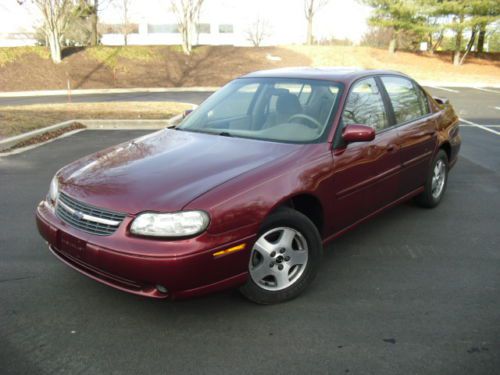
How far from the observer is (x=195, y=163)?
10.9 feet

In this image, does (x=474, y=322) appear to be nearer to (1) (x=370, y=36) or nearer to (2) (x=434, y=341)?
(2) (x=434, y=341)

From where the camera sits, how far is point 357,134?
11.7ft

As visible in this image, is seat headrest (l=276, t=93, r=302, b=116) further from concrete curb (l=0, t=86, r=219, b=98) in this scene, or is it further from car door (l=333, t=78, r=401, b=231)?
concrete curb (l=0, t=86, r=219, b=98)

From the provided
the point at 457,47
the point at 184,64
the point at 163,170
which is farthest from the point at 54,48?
the point at 163,170

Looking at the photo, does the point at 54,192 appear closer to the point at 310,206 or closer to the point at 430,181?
the point at 310,206

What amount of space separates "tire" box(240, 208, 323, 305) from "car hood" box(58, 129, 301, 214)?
0.45 metres

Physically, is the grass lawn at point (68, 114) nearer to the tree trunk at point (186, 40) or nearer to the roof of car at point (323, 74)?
the roof of car at point (323, 74)

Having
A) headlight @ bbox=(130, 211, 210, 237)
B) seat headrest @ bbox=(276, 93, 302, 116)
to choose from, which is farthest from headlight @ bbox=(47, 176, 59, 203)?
seat headrest @ bbox=(276, 93, 302, 116)

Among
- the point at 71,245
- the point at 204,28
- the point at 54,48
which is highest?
the point at 204,28

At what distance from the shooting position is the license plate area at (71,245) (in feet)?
9.76

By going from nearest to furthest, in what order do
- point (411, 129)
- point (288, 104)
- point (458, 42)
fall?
point (288, 104)
point (411, 129)
point (458, 42)

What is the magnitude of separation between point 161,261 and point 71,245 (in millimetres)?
736

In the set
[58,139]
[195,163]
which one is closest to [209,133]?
[195,163]

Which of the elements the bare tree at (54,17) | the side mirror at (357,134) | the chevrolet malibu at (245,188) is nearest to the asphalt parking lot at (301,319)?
the chevrolet malibu at (245,188)
